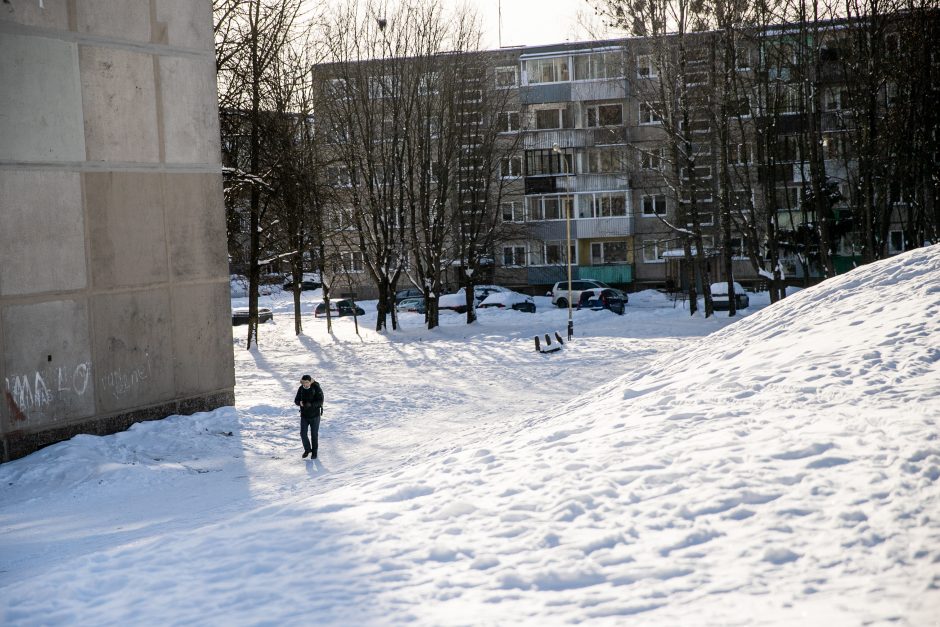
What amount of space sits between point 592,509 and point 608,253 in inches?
1864

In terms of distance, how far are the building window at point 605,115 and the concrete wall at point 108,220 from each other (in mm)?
37871

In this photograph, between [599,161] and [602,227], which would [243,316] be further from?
[599,161]

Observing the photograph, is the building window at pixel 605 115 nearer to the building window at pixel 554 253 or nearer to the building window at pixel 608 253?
the building window at pixel 608 253

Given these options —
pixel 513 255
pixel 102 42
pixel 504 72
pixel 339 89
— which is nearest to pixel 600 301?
pixel 504 72

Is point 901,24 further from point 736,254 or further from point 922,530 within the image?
point 922,530

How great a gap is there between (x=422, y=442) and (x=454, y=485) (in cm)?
599

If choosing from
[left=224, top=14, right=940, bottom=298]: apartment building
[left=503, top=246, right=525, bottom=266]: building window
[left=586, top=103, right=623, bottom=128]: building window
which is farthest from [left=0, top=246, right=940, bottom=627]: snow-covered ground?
[left=586, top=103, right=623, bottom=128]: building window

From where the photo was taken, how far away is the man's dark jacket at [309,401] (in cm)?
1444

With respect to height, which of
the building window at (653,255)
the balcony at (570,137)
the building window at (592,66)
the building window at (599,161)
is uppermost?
the building window at (592,66)

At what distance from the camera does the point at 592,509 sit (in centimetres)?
789

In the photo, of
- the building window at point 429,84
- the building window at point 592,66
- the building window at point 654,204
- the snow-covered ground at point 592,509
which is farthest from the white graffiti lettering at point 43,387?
the building window at point 592,66

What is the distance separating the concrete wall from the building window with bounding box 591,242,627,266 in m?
38.6

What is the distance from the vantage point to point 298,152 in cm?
2848

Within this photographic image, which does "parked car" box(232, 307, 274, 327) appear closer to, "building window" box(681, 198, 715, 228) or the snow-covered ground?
"building window" box(681, 198, 715, 228)
